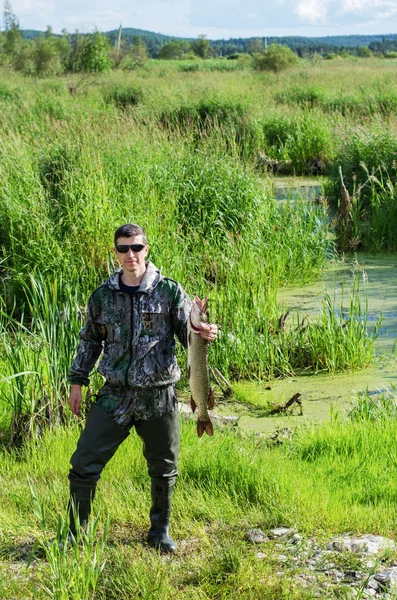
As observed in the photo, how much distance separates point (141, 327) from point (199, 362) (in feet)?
1.24

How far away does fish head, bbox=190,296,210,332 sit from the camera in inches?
117

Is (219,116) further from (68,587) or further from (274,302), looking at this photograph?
(68,587)

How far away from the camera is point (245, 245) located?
319 inches

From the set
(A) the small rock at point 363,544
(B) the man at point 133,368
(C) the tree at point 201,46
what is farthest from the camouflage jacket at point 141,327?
(C) the tree at point 201,46

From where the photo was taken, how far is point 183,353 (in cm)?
615

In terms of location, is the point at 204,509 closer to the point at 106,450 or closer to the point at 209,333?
the point at 106,450

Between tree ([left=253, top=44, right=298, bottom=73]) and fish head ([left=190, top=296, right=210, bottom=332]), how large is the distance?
30437 mm

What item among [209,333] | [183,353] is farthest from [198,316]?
[183,353]

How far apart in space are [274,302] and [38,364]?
113 inches

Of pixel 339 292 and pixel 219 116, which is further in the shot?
pixel 219 116

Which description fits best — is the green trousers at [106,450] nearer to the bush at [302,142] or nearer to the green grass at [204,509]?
the green grass at [204,509]

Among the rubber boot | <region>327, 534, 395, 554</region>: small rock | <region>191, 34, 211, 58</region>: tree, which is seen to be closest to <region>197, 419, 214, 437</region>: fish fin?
the rubber boot

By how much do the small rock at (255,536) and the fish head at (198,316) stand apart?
3.55 ft

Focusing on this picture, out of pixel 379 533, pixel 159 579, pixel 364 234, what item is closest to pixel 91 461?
pixel 159 579
